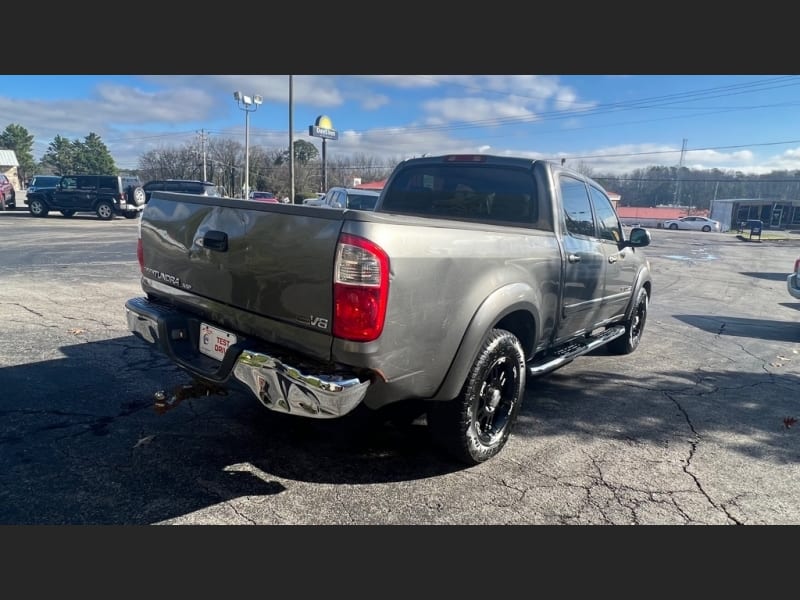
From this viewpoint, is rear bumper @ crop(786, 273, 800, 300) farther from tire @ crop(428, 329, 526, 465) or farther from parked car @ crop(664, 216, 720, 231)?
parked car @ crop(664, 216, 720, 231)

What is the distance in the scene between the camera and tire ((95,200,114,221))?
24359mm

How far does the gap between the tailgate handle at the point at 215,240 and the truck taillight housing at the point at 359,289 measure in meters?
0.88

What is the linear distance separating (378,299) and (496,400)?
1.43 meters

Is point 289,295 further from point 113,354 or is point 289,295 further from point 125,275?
point 125,275

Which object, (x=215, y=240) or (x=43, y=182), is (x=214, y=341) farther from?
(x=43, y=182)

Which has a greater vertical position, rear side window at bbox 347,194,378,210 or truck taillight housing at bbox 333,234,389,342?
rear side window at bbox 347,194,378,210

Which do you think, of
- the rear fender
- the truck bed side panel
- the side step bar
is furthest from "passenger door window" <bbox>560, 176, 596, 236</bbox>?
the rear fender

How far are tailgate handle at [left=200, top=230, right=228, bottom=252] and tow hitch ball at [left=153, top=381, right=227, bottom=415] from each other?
0.86 meters

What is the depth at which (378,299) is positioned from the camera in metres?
2.47

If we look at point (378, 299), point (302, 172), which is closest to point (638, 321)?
point (378, 299)

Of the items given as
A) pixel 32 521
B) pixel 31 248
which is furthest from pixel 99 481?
pixel 31 248

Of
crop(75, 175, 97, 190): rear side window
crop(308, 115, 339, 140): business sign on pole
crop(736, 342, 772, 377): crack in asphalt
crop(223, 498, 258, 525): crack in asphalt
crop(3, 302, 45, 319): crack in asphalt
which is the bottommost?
crop(223, 498, 258, 525): crack in asphalt
